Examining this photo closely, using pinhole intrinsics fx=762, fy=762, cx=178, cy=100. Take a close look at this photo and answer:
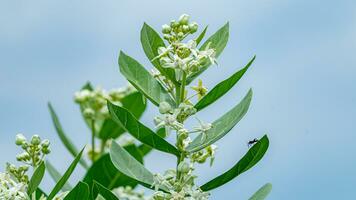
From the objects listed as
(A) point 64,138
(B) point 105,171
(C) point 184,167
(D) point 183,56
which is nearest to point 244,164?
(C) point 184,167

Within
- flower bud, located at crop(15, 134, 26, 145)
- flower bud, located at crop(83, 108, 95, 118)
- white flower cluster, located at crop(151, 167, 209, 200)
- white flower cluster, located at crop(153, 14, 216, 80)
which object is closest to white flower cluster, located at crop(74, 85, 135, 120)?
flower bud, located at crop(83, 108, 95, 118)

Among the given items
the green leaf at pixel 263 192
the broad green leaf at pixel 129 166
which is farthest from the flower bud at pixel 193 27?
the green leaf at pixel 263 192

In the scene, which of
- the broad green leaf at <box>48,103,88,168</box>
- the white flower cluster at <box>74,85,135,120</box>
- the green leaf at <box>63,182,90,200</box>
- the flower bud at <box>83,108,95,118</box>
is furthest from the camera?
the white flower cluster at <box>74,85,135,120</box>

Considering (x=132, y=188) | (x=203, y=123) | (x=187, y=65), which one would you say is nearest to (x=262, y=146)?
(x=203, y=123)

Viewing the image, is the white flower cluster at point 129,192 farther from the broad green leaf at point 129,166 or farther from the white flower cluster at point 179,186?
the white flower cluster at point 179,186

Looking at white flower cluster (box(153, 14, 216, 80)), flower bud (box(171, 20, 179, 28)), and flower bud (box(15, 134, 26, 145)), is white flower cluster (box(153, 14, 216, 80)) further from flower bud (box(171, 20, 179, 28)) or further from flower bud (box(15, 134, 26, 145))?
flower bud (box(15, 134, 26, 145))
